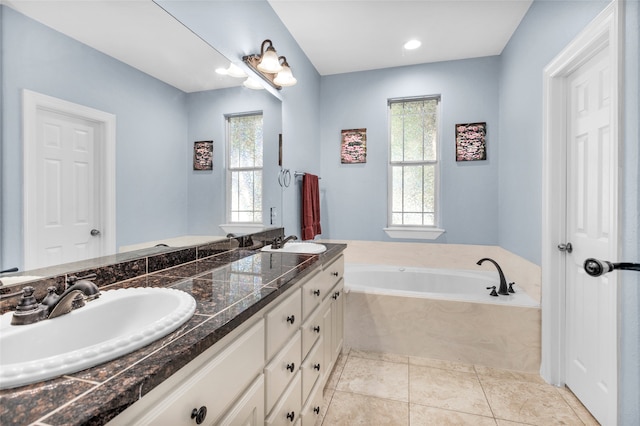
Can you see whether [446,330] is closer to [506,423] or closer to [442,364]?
[442,364]

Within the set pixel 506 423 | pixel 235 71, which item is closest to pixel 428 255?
pixel 506 423

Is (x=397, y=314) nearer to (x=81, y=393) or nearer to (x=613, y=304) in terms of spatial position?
(x=613, y=304)

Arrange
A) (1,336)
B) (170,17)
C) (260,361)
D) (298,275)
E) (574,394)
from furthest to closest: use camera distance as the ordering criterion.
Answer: (574,394), (170,17), (298,275), (260,361), (1,336)

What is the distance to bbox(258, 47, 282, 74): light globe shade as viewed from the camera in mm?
2092

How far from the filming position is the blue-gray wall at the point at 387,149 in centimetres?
321

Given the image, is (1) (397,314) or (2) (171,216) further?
(1) (397,314)

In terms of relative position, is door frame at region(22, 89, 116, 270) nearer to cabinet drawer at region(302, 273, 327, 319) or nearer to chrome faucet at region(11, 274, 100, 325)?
chrome faucet at region(11, 274, 100, 325)

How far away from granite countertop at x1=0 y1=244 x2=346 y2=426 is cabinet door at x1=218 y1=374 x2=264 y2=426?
0.24 meters

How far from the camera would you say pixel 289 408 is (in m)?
1.25

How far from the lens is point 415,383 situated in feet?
6.82

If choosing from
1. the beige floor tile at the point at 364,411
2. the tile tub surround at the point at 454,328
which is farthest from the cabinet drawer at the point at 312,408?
the tile tub surround at the point at 454,328

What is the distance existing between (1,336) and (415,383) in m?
2.14

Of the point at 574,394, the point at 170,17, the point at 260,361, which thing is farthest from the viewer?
the point at 574,394

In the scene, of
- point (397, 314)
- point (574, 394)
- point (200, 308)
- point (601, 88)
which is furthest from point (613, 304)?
point (200, 308)
